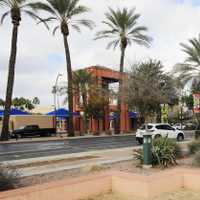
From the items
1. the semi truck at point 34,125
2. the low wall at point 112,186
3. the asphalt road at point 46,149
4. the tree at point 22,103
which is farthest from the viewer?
the tree at point 22,103

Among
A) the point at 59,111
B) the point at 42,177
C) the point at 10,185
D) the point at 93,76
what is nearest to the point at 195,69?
the point at 93,76

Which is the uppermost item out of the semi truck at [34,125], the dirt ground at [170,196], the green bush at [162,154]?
the semi truck at [34,125]

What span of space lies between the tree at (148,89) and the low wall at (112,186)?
40305 mm

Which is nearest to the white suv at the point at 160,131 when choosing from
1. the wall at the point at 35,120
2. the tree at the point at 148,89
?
the tree at the point at 148,89

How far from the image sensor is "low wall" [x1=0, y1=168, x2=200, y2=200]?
7.58m

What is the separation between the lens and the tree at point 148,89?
163 ft

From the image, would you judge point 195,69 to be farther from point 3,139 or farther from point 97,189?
point 97,189

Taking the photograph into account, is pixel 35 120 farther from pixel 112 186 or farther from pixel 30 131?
pixel 112 186

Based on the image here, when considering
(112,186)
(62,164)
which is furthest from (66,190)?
(62,164)

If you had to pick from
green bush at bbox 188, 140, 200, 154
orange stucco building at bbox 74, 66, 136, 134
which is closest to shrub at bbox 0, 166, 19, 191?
green bush at bbox 188, 140, 200, 154

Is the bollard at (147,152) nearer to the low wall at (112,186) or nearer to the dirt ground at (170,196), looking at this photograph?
the low wall at (112,186)

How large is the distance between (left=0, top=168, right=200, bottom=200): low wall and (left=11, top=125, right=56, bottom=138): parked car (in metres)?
40.8

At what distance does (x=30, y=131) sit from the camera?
169 ft

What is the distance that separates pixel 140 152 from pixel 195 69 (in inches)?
1163
